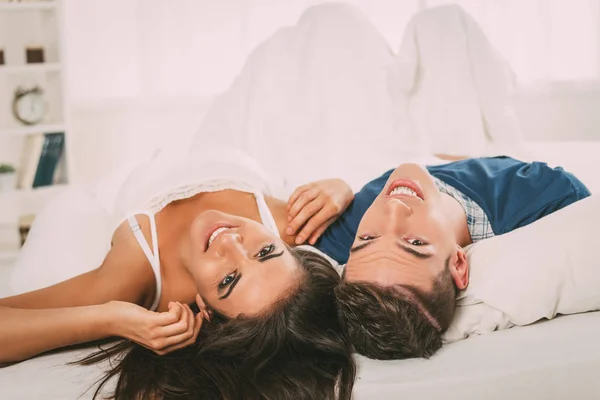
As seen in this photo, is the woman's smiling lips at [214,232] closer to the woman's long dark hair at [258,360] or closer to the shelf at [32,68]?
the woman's long dark hair at [258,360]

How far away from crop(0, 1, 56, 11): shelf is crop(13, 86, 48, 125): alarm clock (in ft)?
1.32

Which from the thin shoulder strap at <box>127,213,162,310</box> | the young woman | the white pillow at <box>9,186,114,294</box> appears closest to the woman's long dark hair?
the young woman

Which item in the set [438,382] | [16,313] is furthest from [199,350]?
[438,382]

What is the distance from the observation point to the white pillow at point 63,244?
183 cm

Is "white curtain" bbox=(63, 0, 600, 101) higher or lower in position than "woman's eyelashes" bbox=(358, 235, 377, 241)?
higher

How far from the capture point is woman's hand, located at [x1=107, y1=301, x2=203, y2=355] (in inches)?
51.5

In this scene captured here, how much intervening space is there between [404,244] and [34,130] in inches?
107

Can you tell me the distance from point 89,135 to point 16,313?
298 centimetres

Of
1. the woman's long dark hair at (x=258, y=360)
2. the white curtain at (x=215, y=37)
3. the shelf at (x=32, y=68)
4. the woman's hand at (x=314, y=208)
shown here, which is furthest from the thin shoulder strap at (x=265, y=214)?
the white curtain at (x=215, y=37)

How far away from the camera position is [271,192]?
2010mm

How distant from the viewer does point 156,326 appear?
131 cm

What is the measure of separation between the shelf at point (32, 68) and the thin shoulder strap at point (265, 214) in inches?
87.7

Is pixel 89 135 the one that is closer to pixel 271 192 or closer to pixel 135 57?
pixel 135 57

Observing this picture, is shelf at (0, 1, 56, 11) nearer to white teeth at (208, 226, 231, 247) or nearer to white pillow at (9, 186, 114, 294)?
white pillow at (9, 186, 114, 294)
